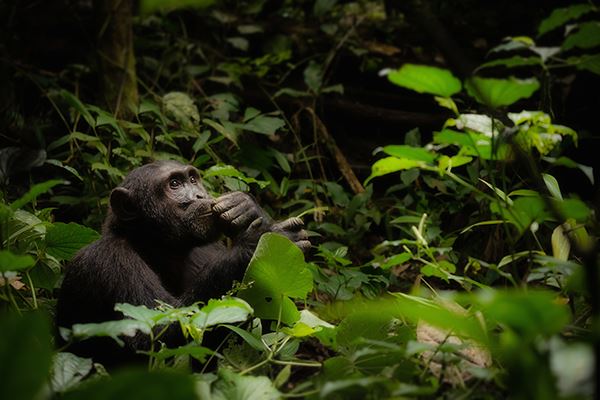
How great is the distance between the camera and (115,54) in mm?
6508

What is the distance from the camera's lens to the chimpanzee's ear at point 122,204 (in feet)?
14.0

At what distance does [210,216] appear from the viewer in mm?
4254

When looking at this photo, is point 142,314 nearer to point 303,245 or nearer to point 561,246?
point 303,245

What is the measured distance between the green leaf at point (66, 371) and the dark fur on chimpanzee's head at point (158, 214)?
1.70 m

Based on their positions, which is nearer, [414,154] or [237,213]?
[414,154]

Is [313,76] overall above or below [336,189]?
above

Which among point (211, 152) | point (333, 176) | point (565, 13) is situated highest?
point (565, 13)

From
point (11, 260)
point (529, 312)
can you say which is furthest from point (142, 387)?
point (11, 260)

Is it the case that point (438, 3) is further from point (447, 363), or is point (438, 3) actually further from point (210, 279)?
point (447, 363)

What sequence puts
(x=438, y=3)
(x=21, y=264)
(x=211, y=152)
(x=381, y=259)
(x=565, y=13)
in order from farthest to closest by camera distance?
1. (x=438, y=3)
2. (x=211, y=152)
3. (x=381, y=259)
4. (x=565, y=13)
5. (x=21, y=264)

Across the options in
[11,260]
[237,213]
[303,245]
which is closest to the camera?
[11,260]

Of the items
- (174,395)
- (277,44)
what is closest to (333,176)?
(277,44)

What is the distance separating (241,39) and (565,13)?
17.5ft

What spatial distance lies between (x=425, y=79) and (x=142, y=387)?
1367mm
